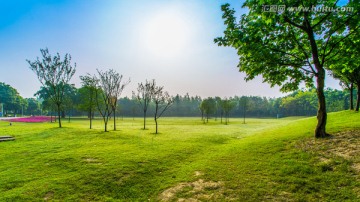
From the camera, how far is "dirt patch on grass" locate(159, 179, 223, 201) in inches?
268

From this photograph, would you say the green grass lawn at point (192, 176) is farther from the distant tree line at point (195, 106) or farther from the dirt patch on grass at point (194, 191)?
the distant tree line at point (195, 106)

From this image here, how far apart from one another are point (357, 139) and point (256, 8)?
887 centimetres

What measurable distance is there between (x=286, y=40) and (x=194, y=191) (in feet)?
36.2

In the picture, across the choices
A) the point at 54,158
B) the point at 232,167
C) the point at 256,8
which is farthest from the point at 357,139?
the point at 54,158

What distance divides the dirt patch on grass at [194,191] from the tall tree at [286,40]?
312 inches

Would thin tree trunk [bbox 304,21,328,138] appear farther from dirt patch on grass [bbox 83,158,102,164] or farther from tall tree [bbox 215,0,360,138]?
Answer: dirt patch on grass [bbox 83,158,102,164]

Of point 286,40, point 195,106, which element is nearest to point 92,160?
point 286,40

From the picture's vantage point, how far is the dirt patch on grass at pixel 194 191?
681cm

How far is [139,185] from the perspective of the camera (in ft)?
26.6

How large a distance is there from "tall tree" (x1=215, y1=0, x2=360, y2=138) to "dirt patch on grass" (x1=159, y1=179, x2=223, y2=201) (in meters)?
7.93

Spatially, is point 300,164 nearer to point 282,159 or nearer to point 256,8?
point 282,159

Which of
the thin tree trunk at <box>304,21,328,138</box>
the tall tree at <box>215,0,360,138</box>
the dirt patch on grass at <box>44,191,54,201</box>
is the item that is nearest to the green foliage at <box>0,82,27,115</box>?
the dirt patch on grass at <box>44,191,54,201</box>

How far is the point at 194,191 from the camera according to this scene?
287 inches

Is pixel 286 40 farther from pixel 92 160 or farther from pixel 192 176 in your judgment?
pixel 92 160
